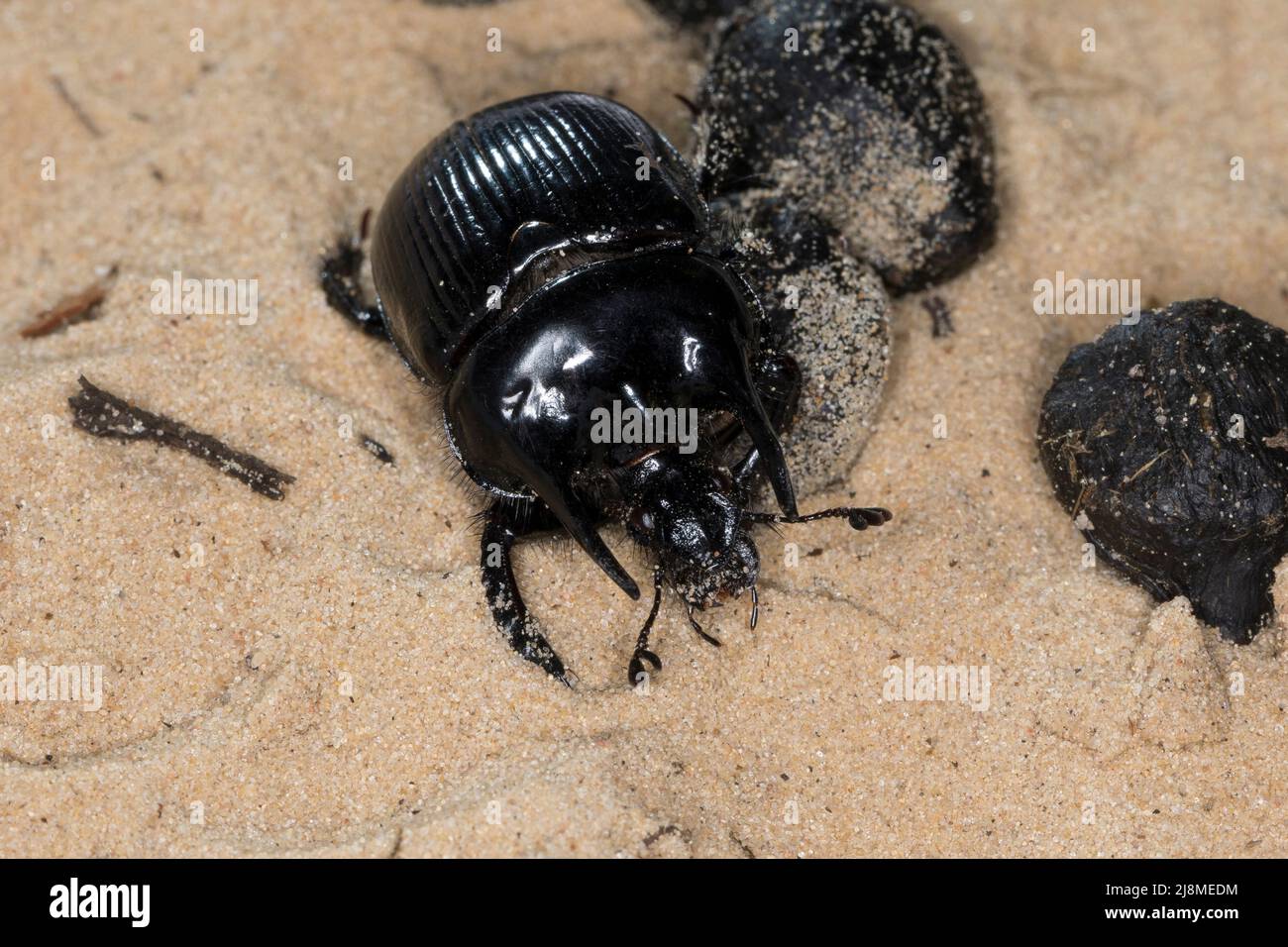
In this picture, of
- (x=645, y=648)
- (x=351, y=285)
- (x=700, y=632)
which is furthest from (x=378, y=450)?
(x=700, y=632)

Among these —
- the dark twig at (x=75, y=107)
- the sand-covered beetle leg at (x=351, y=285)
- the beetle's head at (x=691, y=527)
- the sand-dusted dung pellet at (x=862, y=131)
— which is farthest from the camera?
the dark twig at (x=75, y=107)

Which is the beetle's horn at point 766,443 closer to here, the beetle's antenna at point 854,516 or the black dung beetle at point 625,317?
the black dung beetle at point 625,317

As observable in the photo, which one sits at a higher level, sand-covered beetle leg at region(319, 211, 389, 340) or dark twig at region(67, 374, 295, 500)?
sand-covered beetle leg at region(319, 211, 389, 340)

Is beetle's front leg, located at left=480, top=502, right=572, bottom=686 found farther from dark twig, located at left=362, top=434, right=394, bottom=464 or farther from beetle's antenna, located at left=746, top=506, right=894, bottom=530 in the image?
beetle's antenna, located at left=746, top=506, right=894, bottom=530

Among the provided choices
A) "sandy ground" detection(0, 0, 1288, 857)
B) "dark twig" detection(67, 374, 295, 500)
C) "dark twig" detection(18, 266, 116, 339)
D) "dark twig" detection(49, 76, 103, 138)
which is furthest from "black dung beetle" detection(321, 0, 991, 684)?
"dark twig" detection(49, 76, 103, 138)

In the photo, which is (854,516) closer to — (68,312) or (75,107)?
(68,312)

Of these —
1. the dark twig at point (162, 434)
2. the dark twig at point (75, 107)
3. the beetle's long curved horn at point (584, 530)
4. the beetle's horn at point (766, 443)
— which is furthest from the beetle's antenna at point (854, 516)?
the dark twig at point (75, 107)
